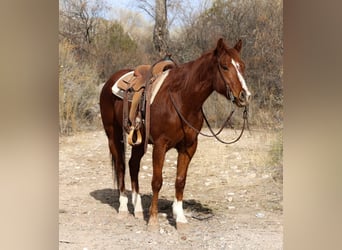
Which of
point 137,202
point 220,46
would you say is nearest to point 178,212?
point 137,202

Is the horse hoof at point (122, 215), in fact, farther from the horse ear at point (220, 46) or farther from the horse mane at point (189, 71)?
the horse ear at point (220, 46)

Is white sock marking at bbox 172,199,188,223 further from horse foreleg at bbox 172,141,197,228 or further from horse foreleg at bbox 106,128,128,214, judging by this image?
horse foreleg at bbox 106,128,128,214

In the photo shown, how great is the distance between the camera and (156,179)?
1772 mm

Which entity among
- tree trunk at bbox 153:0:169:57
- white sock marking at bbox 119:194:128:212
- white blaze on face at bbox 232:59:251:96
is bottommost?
white sock marking at bbox 119:194:128:212

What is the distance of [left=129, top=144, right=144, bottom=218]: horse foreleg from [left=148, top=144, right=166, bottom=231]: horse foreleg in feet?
0.17

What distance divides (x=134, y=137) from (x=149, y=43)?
0.37 metres

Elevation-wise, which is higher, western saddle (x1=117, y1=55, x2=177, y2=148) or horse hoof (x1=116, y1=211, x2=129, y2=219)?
western saddle (x1=117, y1=55, x2=177, y2=148)

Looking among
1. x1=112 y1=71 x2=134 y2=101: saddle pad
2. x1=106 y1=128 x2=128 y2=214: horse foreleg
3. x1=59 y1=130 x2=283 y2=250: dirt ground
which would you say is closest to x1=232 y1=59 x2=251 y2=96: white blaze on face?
x1=59 y1=130 x2=283 y2=250: dirt ground

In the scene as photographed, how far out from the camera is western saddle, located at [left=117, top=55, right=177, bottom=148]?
5.83 feet

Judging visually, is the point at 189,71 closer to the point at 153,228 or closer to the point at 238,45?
the point at 238,45

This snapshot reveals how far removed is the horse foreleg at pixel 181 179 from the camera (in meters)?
1.78

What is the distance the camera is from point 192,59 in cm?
178

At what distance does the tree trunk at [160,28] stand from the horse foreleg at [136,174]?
1.31 ft
